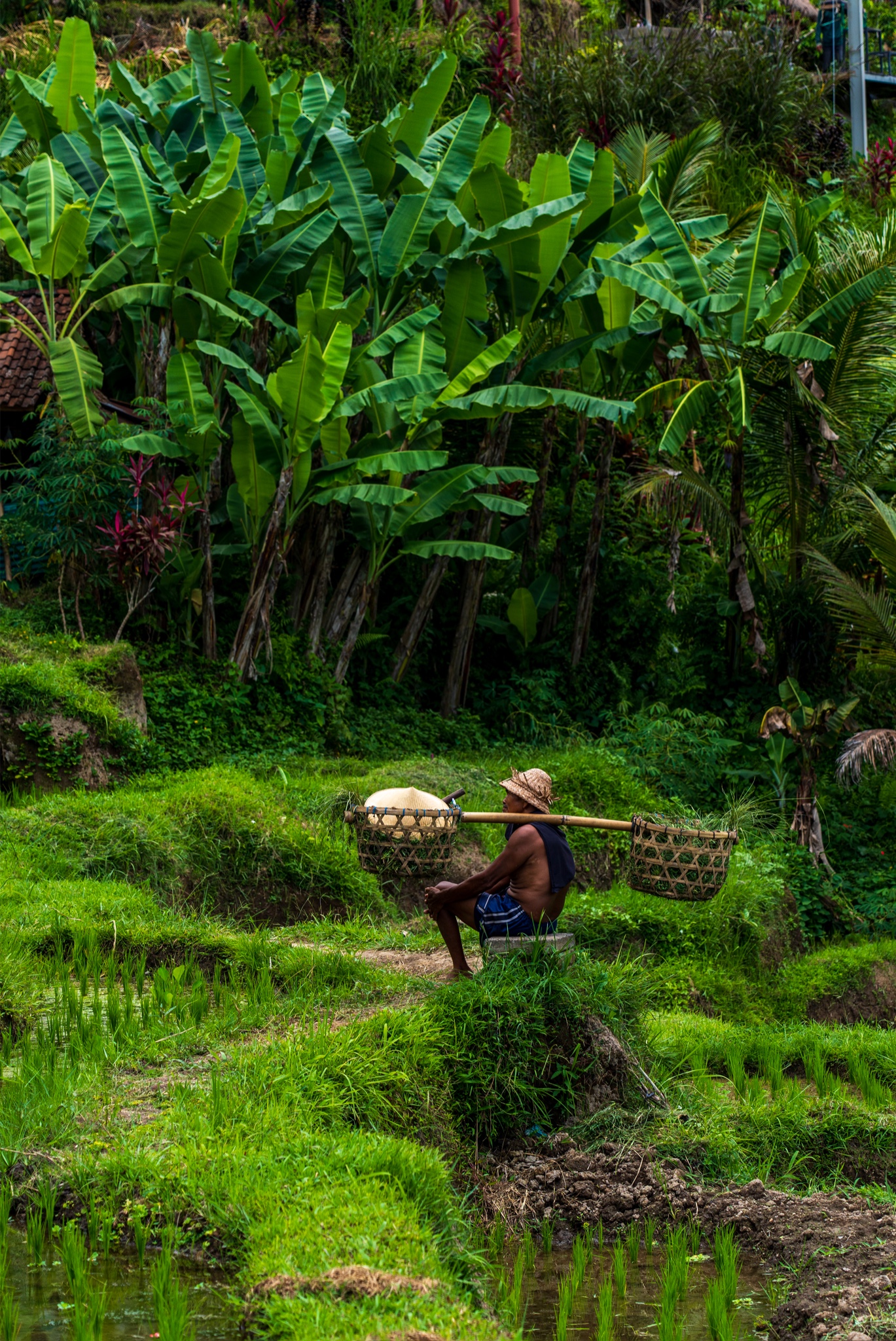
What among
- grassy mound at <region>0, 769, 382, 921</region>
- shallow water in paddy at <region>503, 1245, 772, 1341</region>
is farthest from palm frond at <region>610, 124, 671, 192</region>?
shallow water in paddy at <region>503, 1245, 772, 1341</region>

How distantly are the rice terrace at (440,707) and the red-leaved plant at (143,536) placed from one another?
1.9 inches

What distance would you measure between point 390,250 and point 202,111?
75.7 inches

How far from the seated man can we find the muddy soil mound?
0.90m

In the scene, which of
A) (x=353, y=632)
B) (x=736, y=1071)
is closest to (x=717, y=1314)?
(x=736, y=1071)

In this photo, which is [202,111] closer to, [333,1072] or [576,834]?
[576,834]

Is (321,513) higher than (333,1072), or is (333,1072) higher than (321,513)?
(321,513)

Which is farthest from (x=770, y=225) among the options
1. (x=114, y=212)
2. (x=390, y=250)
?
(x=114, y=212)

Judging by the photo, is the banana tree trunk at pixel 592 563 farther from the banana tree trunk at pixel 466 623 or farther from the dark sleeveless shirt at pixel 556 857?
the dark sleeveless shirt at pixel 556 857

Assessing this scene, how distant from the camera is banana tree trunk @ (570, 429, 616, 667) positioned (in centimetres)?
1271

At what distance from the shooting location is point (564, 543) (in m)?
13.4

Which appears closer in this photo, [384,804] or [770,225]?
[384,804]

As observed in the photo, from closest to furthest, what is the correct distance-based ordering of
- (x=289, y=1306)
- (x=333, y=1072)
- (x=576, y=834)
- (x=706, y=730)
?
(x=289, y=1306) < (x=333, y=1072) < (x=576, y=834) < (x=706, y=730)

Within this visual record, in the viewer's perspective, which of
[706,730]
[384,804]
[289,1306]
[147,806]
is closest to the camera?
[289,1306]

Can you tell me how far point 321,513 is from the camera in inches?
457
